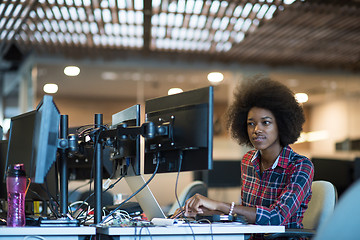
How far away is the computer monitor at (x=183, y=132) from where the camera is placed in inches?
92.3

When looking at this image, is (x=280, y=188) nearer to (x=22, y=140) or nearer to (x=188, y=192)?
(x=188, y=192)


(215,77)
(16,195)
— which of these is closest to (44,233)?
(16,195)

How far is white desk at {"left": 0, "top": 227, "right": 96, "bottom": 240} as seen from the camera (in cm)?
227

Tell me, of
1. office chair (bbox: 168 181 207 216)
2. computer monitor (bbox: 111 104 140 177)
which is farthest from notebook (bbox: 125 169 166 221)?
office chair (bbox: 168 181 207 216)

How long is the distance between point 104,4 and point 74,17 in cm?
74

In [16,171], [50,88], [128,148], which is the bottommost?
[16,171]

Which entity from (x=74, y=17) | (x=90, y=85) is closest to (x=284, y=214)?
(x=74, y=17)

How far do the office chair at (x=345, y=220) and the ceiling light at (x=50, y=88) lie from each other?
7.75m

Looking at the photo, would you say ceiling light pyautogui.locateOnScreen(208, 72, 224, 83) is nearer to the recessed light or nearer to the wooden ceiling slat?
the wooden ceiling slat

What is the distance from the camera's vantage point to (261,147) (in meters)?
3.25

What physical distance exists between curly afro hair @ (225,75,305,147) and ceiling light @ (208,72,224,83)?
5.99 meters

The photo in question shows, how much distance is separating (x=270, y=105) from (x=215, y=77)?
6422mm

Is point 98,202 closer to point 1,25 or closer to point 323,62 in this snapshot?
point 1,25

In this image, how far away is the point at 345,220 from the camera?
66.3 inches
